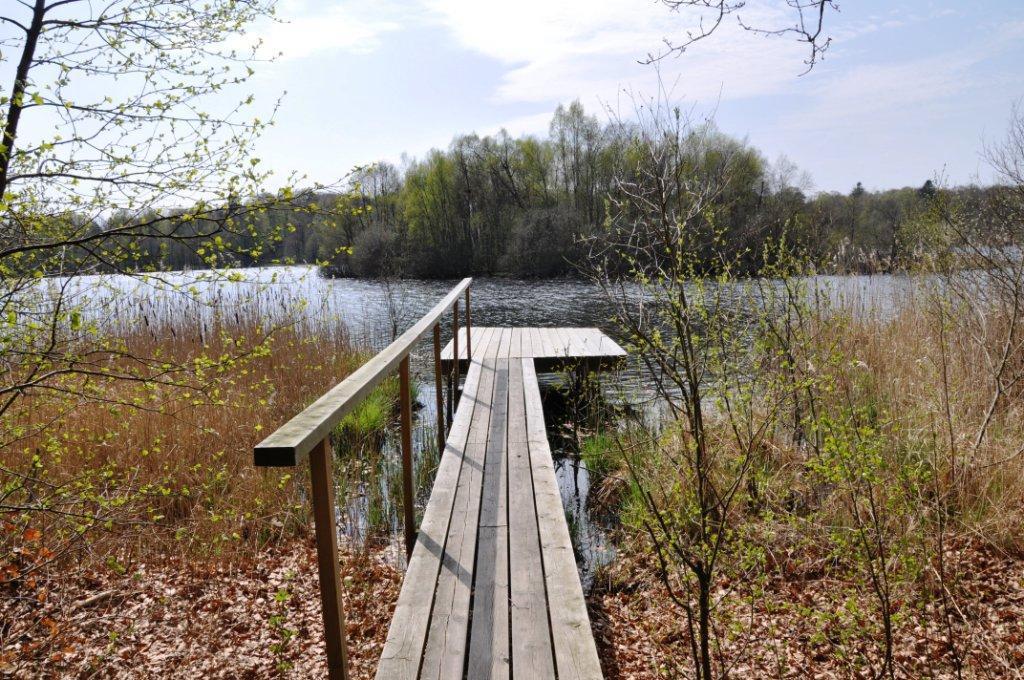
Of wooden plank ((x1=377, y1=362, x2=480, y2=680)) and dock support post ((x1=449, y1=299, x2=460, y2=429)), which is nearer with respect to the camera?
wooden plank ((x1=377, y1=362, x2=480, y2=680))

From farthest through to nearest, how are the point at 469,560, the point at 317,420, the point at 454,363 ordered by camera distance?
the point at 454,363 → the point at 469,560 → the point at 317,420

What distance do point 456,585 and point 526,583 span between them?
0.28 meters

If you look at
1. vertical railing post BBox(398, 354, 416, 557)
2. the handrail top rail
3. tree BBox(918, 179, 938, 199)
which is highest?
tree BBox(918, 179, 938, 199)

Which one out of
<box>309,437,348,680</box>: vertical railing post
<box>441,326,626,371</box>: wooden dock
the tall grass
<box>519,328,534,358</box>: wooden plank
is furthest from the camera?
<box>519,328,534,358</box>: wooden plank

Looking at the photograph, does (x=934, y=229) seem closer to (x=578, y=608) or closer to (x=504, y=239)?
(x=578, y=608)

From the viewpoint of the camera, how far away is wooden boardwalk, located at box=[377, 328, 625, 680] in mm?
2100

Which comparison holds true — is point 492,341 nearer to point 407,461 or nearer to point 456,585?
point 407,461

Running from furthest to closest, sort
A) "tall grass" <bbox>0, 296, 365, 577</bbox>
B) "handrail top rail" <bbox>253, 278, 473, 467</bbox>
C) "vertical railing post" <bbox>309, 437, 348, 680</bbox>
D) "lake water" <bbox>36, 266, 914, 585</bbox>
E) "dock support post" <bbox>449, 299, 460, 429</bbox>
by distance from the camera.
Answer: "dock support post" <bbox>449, 299, 460, 429</bbox>, "lake water" <bbox>36, 266, 914, 585</bbox>, "tall grass" <bbox>0, 296, 365, 577</bbox>, "vertical railing post" <bbox>309, 437, 348, 680</bbox>, "handrail top rail" <bbox>253, 278, 473, 467</bbox>

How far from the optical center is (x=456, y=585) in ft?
8.46

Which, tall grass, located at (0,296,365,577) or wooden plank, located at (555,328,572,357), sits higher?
wooden plank, located at (555,328,572,357)

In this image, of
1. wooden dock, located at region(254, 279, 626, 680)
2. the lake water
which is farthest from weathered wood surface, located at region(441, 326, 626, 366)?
wooden dock, located at region(254, 279, 626, 680)

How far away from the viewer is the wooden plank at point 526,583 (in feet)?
6.88

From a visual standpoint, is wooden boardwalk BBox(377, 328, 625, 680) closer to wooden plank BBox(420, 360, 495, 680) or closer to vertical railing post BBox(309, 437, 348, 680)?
wooden plank BBox(420, 360, 495, 680)

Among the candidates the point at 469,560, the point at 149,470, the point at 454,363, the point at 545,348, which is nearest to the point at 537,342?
the point at 545,348
